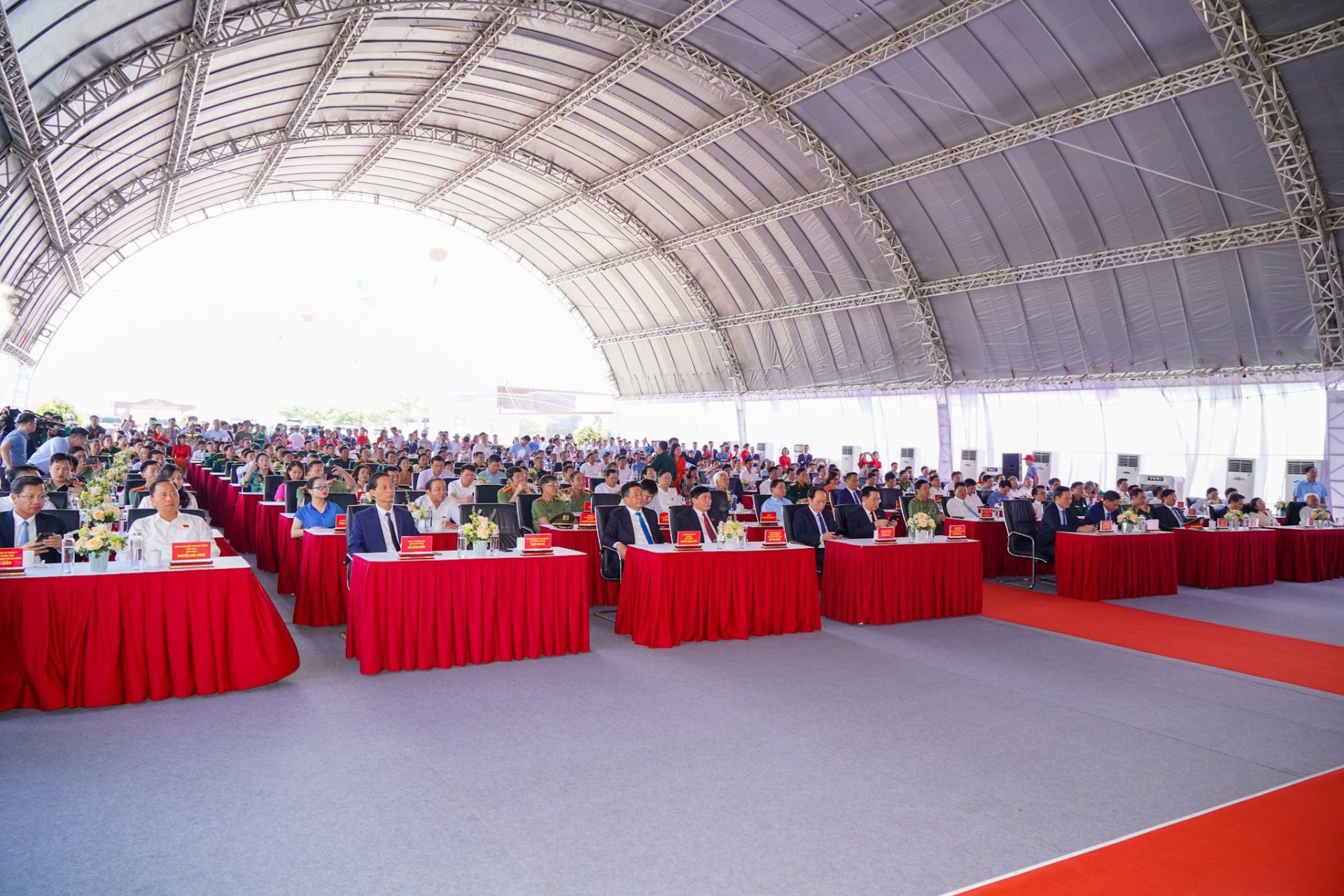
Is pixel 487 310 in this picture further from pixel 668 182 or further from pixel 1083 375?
pixel 1083 375

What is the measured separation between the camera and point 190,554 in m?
5.59

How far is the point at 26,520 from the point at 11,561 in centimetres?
130

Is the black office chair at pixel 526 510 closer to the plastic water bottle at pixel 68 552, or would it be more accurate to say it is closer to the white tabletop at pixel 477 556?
the white tabletop at pixel 477 556

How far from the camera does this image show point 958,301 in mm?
21844

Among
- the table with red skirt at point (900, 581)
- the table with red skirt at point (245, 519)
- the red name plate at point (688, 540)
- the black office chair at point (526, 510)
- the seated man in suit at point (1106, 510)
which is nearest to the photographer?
the red name plate at point (688, 540)

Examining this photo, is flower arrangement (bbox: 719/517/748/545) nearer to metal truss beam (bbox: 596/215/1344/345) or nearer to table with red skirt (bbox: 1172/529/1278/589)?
table with red skirt (bbox: 1172/529/1278/589)

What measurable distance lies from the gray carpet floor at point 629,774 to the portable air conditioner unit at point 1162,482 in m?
10.0

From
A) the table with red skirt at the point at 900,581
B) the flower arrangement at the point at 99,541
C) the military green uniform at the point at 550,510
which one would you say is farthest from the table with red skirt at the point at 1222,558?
the flower arrangement at the point at 99,541

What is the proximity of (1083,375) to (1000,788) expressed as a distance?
17602 millimetres

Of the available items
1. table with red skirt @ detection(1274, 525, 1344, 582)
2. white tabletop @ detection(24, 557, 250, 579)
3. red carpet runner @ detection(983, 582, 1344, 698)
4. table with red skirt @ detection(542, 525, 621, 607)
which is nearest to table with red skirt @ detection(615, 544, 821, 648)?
table with red skirt @ detection(542, 525, 621, 607)

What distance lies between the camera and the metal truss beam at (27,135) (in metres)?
10.4

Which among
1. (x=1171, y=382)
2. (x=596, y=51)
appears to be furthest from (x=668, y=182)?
(x=1171, y=382)

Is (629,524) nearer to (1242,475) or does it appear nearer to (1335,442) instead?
(1335,442)

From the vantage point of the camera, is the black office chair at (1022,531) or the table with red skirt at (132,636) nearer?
the table with red skirt at (132,636)
